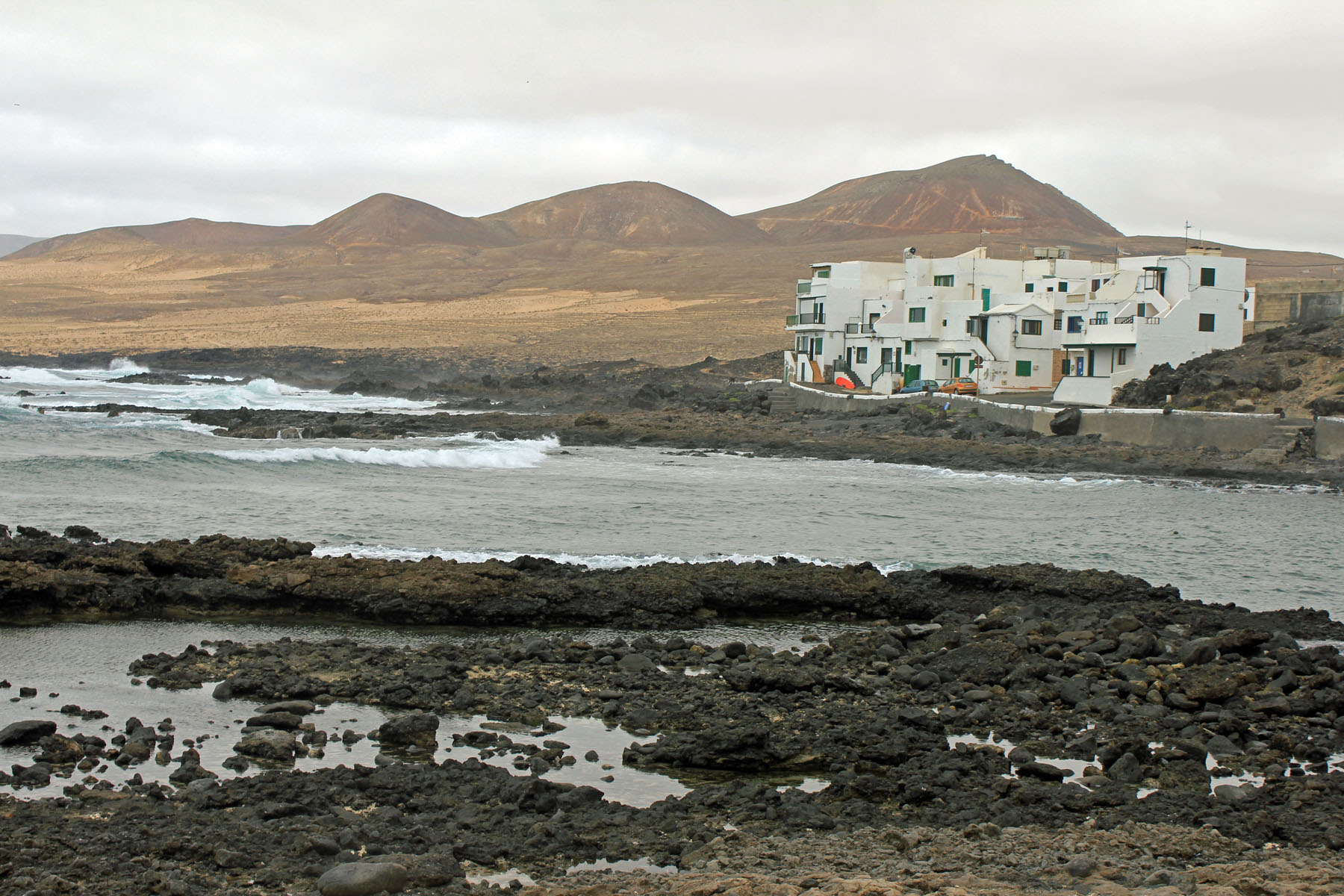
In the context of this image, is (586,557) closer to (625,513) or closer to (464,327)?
(625,513)

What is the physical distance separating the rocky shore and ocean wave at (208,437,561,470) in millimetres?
13997

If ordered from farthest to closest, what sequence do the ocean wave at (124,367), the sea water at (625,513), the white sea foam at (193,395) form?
the ocean wave at (124,367), the white sea foam at (193,395), the sea water at (625,513)

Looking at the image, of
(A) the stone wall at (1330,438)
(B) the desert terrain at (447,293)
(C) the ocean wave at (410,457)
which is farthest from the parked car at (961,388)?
(B) the desert terrain at (447,293)

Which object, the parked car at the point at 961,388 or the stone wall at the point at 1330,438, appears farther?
the parked car at the point at 961,388

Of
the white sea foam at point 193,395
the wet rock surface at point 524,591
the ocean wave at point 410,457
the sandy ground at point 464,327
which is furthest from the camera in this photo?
the sandy ground at point 464,327

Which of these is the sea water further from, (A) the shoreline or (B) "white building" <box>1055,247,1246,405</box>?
(B) "white building" <box>1055,247,1246,405</box>

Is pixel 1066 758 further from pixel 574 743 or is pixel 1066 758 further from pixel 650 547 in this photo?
pixel 650 547

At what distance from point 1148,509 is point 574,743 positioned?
1790 centimetres

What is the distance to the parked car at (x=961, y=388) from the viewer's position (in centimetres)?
4841

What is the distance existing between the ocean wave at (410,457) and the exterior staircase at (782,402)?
646 inches

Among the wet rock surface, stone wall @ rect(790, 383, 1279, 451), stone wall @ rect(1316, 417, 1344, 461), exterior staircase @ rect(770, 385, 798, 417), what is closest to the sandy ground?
exterior staircase @ rect(770, 385, 798, 417)

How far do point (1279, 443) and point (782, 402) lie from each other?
2142cm

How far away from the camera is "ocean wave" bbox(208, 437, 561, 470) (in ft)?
94.8

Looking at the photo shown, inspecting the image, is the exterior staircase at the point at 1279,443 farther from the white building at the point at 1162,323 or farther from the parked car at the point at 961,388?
the parked car at the point at 961,388
